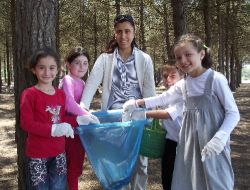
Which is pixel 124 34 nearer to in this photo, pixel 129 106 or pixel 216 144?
pixel 129 106

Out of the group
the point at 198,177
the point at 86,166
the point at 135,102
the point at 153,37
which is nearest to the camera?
the point at 198,177

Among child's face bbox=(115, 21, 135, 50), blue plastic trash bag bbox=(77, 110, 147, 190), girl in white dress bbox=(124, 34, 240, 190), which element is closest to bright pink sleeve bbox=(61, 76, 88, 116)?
blue plastic trash bag bbox=(77, 110, 147, 190)

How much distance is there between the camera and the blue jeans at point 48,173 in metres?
3.35

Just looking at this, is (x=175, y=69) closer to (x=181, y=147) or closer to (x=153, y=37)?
(x=181, y=147)

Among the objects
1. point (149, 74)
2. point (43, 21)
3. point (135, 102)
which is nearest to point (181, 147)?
point (135, 102)

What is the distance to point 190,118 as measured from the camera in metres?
3.43

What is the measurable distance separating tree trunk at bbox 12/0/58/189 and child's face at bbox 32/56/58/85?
519 millimetres

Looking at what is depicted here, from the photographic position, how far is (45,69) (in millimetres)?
3383

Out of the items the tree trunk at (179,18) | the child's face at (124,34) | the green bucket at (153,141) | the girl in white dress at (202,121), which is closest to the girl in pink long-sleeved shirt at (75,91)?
the child's face at (124,34)

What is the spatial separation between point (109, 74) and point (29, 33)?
2.87 ft

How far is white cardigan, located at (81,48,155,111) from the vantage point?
3918 millimetres

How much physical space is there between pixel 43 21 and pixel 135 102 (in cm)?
122

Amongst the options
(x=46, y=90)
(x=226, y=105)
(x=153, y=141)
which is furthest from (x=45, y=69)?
(x=226, y=105)

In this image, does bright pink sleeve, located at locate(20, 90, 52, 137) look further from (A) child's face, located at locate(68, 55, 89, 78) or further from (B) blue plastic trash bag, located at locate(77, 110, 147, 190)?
(A) child's face, located at locate(68, 55, 89, 78)
